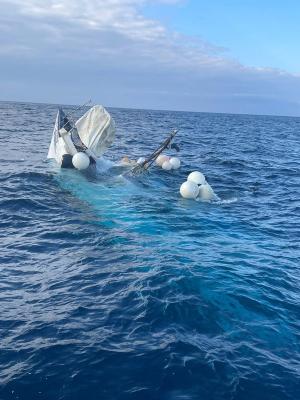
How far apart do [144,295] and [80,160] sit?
52.8 feet

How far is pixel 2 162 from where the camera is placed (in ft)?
98.7

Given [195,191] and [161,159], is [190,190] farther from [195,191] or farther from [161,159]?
[161,159]

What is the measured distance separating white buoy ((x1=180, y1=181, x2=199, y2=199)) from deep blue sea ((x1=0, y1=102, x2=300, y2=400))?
45 centimetres

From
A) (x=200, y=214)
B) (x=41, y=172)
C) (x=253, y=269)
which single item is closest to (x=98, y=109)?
(x=41, y=172)

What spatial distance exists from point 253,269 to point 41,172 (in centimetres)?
1685

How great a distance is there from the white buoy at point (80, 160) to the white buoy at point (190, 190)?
285 inches

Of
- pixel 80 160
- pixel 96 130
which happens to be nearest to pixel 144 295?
pixel 80 160

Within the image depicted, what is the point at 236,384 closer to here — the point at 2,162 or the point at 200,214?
the point at 200,214

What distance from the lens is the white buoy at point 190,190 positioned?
2202 cm

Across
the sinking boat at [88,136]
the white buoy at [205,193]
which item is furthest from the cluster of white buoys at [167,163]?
the white buoy at [205,193]

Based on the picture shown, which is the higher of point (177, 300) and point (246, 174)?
point (246, 174)

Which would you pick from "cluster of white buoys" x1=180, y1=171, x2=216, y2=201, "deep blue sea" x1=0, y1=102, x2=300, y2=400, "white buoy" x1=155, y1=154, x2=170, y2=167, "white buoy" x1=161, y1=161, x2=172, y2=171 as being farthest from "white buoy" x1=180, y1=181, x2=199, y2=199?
"white buoy" x1=155, y1=154, x2=170, y2=167

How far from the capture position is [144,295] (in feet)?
37.1

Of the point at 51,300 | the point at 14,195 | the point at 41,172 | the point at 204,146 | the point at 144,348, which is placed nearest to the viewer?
the point at 144,348
